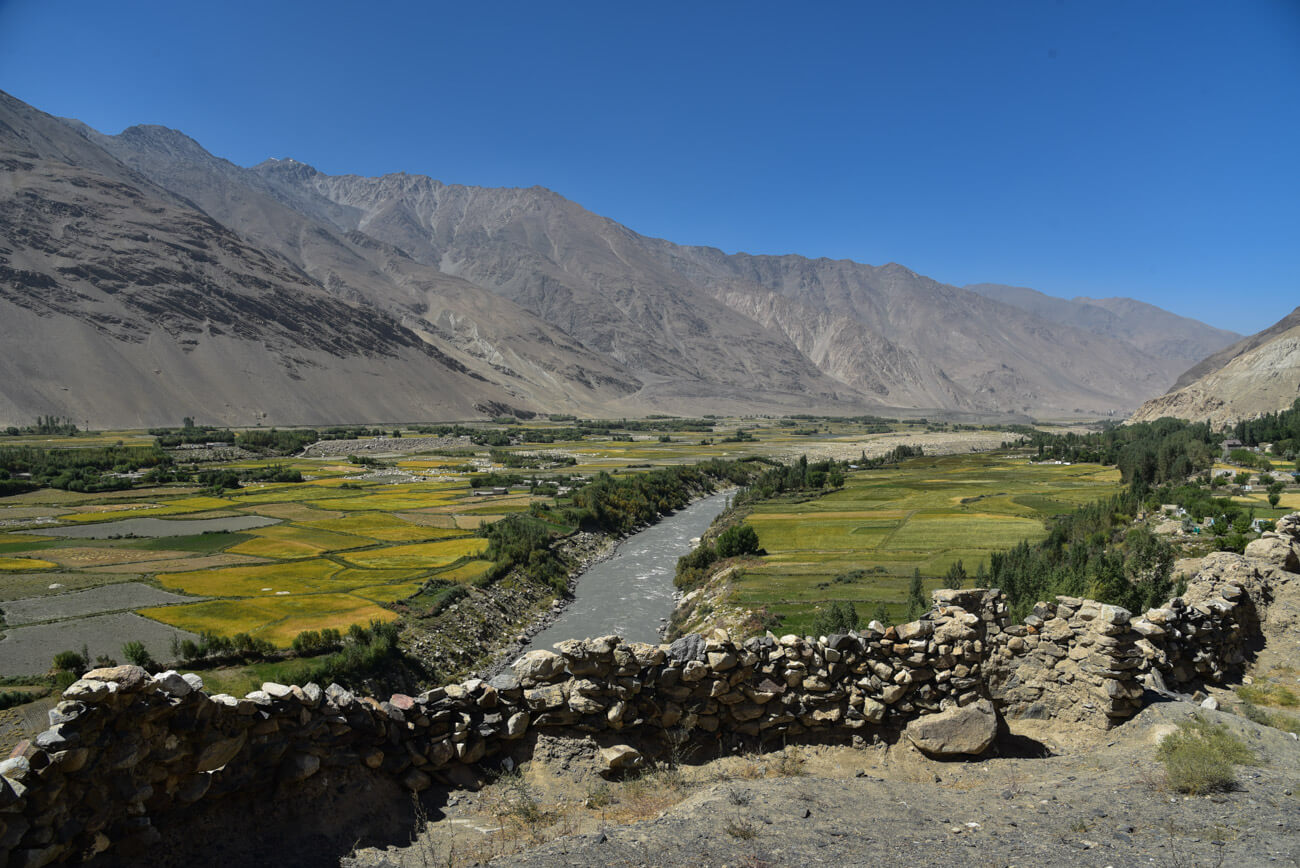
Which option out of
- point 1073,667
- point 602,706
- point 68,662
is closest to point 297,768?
point 602,706

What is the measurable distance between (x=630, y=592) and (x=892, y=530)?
79.5 feet

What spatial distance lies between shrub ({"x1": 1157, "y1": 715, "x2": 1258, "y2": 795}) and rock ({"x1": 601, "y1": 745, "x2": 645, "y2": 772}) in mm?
6834

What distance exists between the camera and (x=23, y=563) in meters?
37.4

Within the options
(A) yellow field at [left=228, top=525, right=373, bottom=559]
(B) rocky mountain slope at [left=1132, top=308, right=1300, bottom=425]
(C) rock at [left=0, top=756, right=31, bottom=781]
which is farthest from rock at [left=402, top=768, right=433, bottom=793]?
(B) rocky mountain slope at [left=1132, top=308, right=1300, bottom=425]

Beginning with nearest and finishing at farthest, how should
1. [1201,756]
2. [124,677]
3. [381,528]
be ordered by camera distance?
1. [124,677]
2. [1201,756]
3. [381,528]

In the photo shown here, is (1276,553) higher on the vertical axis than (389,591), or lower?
higher

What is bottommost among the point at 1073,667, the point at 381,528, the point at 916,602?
the point at 381,528

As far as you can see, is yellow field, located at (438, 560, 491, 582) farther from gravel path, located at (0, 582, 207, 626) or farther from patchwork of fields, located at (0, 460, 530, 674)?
gravel path, located at (0, 582, 207, 626)

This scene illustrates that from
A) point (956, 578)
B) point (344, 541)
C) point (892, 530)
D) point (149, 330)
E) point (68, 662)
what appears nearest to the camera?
point (68, 662)

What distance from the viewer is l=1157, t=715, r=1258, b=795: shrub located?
8.50 meters

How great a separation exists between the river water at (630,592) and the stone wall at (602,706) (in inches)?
719

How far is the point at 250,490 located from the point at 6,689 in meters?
54.3

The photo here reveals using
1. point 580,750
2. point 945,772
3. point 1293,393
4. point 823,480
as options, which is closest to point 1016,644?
point 945,772

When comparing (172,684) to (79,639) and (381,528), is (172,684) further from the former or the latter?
(381,528)
